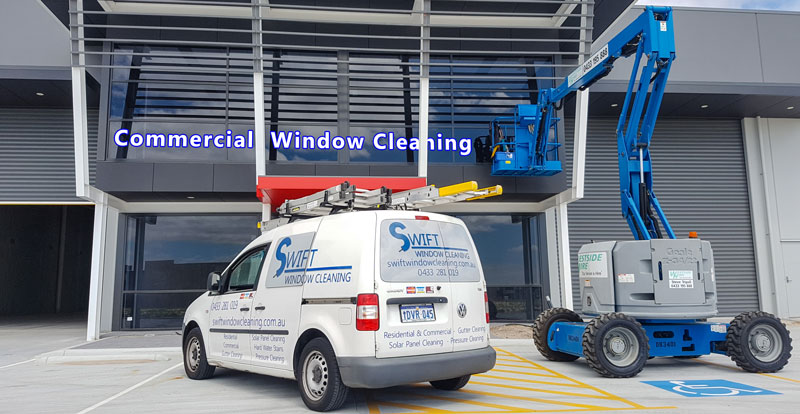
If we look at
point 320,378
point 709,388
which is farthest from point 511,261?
point 320,378

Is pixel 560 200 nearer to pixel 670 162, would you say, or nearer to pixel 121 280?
pixel 670 162

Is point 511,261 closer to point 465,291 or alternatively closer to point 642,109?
point 642,109

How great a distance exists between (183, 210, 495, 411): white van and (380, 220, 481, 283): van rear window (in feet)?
0.04

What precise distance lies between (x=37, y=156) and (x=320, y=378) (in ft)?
43.9

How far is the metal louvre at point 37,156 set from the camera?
1505 centimetres

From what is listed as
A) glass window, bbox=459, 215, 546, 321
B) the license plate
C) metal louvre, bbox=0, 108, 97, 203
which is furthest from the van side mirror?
metal louvre, bbox=0, 108, 97, 203

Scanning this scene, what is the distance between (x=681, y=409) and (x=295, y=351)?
397 cm

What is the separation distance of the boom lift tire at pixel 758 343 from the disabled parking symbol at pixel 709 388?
0.88 m

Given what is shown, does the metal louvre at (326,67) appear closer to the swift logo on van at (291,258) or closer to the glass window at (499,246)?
the glass window at (499,246)

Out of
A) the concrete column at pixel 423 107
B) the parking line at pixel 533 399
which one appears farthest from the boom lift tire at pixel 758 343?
the concrete column at pixel 423 107

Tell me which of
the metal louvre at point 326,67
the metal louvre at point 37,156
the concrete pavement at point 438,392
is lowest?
the concrete pavement at point 438,392

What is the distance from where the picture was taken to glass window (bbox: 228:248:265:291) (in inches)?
273

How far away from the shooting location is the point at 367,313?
535cm

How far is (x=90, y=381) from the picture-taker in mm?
A: 7809
